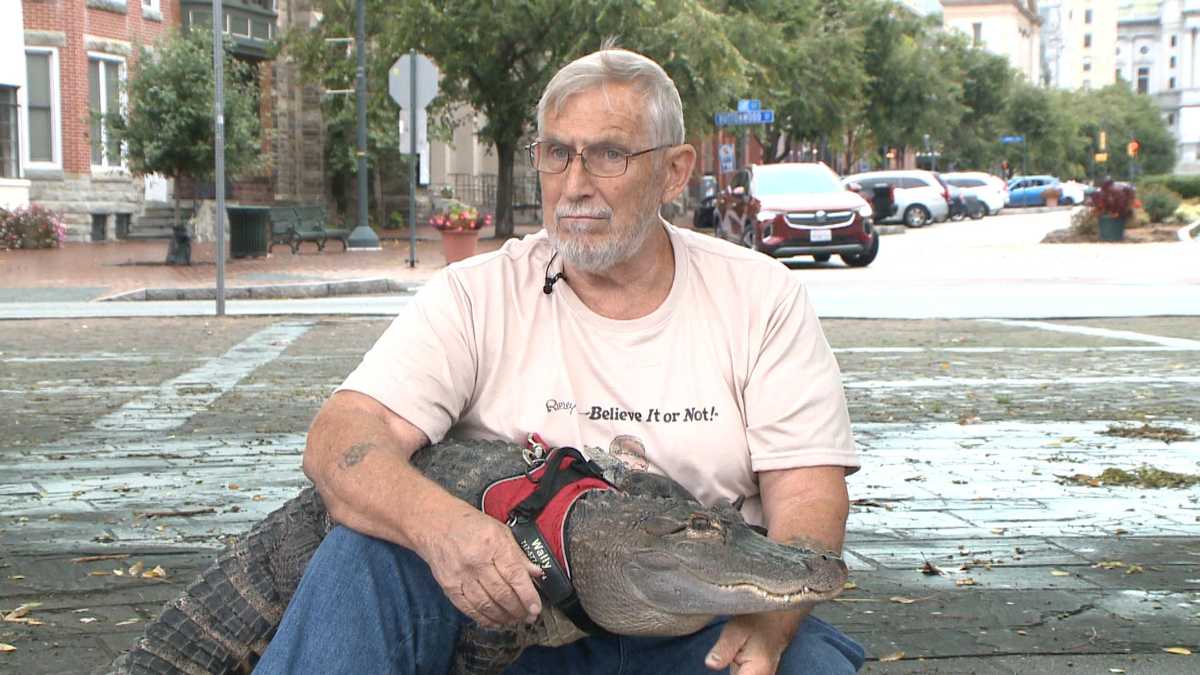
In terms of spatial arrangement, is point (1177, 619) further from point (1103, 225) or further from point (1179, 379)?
point (1103, 225)

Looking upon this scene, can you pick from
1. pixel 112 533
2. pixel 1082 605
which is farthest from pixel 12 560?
pixel 1082 605

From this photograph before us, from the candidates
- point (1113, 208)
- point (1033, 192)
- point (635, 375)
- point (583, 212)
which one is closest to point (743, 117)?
point (1113, 208)

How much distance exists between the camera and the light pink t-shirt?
310 cm

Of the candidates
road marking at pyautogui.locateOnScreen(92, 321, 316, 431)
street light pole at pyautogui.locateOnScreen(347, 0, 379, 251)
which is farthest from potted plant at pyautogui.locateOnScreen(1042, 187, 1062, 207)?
road marking at pyautogui.locateOnScreen(92, 321, 316, 431)

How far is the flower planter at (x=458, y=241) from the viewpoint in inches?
997

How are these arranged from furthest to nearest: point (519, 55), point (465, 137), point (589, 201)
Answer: point (465, 137)
point (519, 55)
point (589, 201)

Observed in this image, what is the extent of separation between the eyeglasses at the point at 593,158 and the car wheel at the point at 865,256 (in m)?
23.4

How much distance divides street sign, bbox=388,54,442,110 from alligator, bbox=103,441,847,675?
21369 mm

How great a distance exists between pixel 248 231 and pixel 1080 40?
601 feet

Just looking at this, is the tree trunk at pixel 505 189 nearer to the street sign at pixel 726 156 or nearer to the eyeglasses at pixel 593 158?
the street sign at pixel 726 156

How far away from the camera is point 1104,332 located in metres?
14.1

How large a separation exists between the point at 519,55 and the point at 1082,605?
29.2 metres

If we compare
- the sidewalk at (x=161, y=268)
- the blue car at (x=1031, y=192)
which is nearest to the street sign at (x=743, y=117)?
the sidewalk at (x=161, y=268)

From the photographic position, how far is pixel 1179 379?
34.1ft
